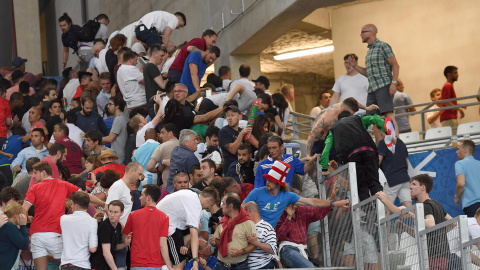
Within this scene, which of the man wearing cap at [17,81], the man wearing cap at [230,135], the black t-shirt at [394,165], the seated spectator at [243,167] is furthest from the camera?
the man wearing cap at [17,81]

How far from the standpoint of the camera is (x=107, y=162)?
39.9 feet

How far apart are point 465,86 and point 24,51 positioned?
14.3 meters

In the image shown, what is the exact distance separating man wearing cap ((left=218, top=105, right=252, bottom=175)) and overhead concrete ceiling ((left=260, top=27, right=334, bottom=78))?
8.10 m

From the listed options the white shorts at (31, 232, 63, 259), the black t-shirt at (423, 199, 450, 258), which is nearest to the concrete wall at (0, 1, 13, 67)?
the white shorts at (31, 232, 63, 259)

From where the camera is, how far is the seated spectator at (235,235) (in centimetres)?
960

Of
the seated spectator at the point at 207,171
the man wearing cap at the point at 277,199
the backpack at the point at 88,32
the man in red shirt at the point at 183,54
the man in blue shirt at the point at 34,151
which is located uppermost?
the backpack at the point at 88,32

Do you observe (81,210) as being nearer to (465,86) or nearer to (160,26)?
(160,26)

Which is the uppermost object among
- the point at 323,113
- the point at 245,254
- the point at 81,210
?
the point at 323,113

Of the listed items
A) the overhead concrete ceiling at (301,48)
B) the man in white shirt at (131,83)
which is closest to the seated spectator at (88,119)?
the man in white shirt at (131,83)

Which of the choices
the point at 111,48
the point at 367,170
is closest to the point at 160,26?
the point at 111,48

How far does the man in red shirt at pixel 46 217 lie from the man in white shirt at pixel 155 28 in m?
6.99

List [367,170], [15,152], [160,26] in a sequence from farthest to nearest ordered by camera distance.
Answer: [160,26] → [15,152] → [367,170]

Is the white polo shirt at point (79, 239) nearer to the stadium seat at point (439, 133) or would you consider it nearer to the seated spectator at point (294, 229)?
the seated spectator at point (294, 229)

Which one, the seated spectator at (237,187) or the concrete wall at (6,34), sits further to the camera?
the concrete wall at (6,34)
